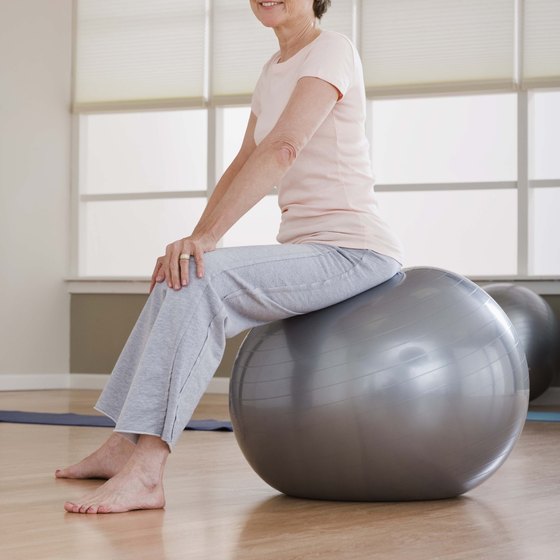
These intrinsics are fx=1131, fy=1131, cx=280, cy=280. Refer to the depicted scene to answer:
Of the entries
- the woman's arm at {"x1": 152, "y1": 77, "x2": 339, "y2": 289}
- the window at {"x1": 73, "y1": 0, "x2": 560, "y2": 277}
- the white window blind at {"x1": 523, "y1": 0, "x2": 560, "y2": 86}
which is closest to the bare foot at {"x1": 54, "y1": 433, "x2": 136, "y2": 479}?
the woman's arm at {"x1": 152, "y1": 77, "x2": 339, "y2": 289}

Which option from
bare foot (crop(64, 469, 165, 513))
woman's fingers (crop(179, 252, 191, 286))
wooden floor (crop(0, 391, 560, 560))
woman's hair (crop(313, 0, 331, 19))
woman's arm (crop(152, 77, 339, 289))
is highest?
woman's hair (crop(313, 0, 331, 19))

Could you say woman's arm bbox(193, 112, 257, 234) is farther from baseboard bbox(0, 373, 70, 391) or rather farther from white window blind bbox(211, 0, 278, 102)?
baseboard bbox(0, 373, 70, 391)

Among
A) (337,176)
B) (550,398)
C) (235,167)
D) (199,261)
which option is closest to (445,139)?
(550,398)

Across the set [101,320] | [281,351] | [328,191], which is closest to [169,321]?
[281,351]

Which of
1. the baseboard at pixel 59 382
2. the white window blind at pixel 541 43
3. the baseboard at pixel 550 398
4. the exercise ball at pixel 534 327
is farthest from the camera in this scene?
the baseboard at pixel 59 382

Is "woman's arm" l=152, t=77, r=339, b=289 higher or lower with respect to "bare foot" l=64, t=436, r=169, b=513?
higher

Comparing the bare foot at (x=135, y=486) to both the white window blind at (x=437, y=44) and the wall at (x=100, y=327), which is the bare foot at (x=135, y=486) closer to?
the white window blind at (x=437, y=44)

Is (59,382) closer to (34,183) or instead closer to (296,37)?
(34,183)

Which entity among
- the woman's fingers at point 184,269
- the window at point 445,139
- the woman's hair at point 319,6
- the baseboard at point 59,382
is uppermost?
the window at point 445,139

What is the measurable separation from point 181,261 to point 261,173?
0.86 feet

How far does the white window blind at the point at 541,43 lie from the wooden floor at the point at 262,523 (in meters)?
3.59

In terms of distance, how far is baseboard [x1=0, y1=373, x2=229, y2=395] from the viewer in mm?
6891

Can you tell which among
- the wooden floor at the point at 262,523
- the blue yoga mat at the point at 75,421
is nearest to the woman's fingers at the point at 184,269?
the wooden floor at the point at 262,523

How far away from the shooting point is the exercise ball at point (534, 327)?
5.58 m
